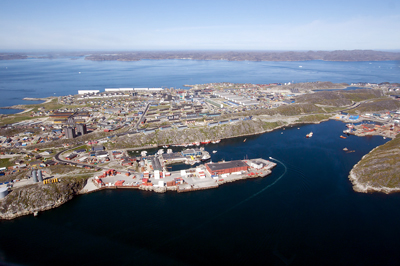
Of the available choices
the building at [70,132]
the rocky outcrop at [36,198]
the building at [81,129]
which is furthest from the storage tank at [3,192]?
the building at [81,129]

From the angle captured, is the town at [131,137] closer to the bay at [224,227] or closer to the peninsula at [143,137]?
the peninsula at [143,137]

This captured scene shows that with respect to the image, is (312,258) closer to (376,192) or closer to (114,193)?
(376,192)

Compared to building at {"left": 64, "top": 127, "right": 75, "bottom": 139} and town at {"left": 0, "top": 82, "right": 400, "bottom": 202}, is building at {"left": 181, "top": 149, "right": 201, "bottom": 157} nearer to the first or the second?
town at {"left": 0, "top": 82, "right": 400, "bottom": 202}

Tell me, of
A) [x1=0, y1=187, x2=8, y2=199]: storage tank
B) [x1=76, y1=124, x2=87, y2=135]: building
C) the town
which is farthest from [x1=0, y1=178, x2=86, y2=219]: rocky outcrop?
[x1=76, y1=124, x2=87, y2=135]: building

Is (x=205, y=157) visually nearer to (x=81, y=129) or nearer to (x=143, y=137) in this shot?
(x=143, y=137)

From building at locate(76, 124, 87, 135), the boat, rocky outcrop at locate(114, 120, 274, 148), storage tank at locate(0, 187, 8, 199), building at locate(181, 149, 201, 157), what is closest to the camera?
storage tank at locate(0, 187, 8, 199)

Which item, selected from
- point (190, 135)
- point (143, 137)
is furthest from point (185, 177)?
point (143, 137)

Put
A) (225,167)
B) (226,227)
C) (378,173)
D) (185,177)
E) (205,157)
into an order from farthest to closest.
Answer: (205,157) < (225,167) < (185,177) < (378,173) < (226,227)
